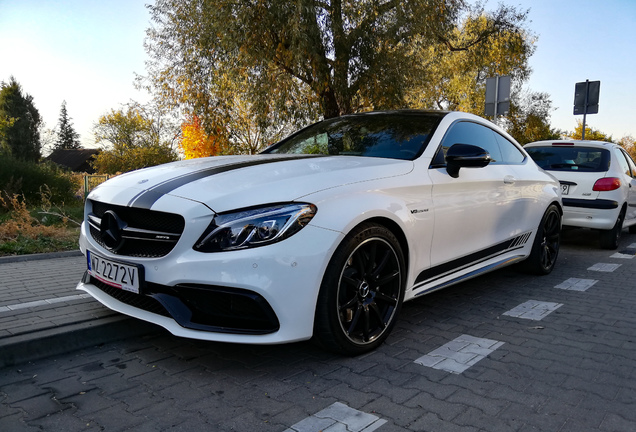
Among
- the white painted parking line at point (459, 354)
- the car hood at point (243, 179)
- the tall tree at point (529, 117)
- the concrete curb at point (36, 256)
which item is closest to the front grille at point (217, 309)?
the car hood at point (243, 179)

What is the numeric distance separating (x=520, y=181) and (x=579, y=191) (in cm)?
320

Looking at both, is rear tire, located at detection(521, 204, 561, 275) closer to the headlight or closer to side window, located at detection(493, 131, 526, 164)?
side window, located at detection(493, 131, 526, 164)

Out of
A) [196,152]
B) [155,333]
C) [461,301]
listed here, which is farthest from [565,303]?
[196,152]

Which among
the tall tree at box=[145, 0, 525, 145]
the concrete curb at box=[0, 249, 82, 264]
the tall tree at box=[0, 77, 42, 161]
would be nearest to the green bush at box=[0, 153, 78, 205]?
the tall tree at box=[145, 0, 525, 145]

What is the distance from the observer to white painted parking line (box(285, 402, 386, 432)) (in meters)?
2.25

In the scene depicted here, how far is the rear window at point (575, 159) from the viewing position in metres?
7.41

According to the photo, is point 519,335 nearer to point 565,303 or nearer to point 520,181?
point 565,303

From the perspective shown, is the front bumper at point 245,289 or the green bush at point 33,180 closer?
the front bumper at point 245,289

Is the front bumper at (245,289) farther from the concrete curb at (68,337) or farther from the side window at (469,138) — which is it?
the side window at (469,138)

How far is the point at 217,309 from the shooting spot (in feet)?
8.72

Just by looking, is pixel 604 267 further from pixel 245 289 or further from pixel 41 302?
pixel 41 302

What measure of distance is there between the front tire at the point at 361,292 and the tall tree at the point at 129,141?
40631 mm

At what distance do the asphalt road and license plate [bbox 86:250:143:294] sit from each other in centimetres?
48

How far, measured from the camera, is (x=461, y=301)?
449cm
